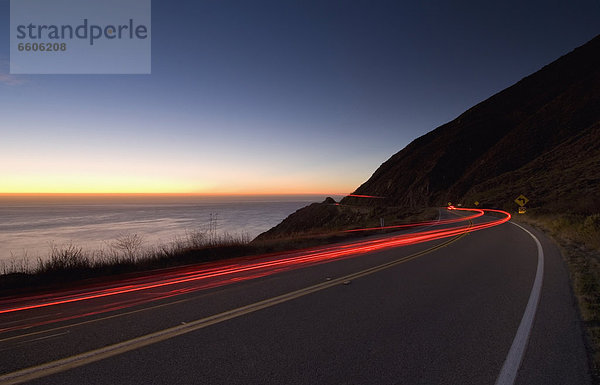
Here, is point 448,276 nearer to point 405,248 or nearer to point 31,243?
point 405,248

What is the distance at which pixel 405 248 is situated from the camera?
1165cm

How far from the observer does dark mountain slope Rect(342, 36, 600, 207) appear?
71750 mm

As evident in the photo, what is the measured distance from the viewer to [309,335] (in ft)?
12.7

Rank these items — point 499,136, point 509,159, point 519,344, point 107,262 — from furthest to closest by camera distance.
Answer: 1. point 499,136
2. point 509,159
3. point 107,262
4. point 519,344

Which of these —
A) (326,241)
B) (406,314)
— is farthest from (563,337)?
(326,241)

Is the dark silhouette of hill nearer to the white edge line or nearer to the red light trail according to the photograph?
the red light trail

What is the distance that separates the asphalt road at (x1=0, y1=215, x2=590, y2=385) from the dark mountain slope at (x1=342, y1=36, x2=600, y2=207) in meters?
77.2

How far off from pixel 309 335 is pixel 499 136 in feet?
370

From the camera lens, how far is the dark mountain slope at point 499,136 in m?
71.8

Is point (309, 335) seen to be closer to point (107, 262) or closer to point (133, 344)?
point (133, 344)

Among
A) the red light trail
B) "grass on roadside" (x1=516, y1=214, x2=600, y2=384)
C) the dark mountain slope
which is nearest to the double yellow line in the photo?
the red light trail

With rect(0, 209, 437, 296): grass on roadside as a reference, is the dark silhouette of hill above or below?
above

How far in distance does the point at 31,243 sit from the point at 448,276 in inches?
2263

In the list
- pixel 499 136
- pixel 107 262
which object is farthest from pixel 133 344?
pixel 499 136
